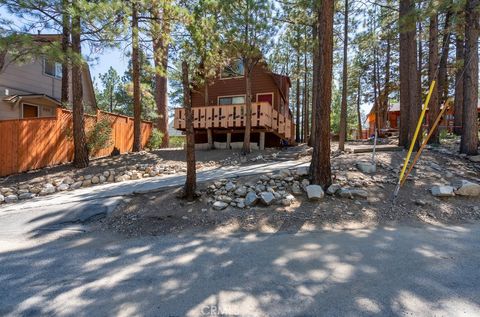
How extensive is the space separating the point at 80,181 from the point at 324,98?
23.3 feet

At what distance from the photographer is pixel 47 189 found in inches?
286

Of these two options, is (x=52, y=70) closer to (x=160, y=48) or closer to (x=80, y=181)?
(x=160, y=48)

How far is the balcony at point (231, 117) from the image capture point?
11789mm

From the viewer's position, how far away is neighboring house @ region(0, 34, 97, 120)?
41.5 feet

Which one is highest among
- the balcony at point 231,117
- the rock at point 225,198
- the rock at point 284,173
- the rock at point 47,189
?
the balcony at point 231,117

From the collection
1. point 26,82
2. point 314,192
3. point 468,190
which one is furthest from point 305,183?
point 26,82

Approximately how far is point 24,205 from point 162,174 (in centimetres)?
363

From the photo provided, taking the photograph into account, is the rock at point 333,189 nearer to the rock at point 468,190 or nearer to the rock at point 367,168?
the rock at point 367,168

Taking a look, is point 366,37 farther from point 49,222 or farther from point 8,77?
point 8,77

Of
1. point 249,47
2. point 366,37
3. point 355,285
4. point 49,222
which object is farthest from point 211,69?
point 355,285

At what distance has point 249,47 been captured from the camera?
10188mm

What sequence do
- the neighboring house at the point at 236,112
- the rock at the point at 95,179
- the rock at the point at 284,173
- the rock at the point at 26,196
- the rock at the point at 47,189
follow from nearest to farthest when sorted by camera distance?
the rock at the point at 284,173
the rock at the point at 26,196
the rock at the point at 47,189
the rock at the point at 95,179
the neighboring house at the point at 236,112

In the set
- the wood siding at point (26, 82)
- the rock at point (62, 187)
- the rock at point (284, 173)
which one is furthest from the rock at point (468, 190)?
the wood siding at point (26, 82)

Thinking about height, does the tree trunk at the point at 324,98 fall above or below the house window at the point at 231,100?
below
